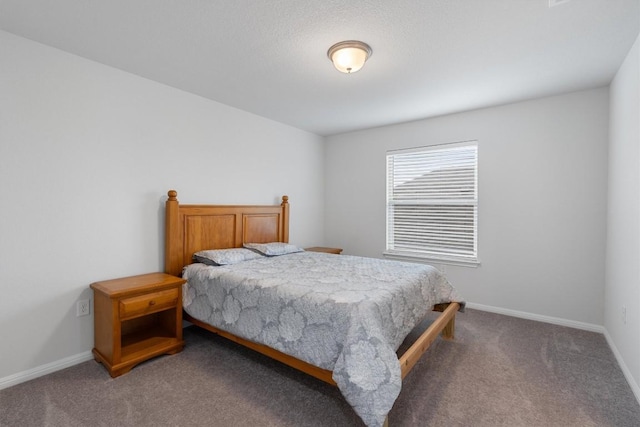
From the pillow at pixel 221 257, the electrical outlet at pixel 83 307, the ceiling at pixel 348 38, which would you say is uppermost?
the ceiling at pixel 348 38

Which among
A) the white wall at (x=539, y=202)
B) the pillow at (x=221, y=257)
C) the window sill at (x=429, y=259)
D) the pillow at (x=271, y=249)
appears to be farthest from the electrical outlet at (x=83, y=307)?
the white wall at (x=539, y=202)

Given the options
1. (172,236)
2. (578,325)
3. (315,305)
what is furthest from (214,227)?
(578,325)

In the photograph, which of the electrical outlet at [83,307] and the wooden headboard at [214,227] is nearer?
the electrical outlet at [83,307]

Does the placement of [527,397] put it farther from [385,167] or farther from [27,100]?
[27,100]

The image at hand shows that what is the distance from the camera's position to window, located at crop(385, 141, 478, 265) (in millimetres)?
3652

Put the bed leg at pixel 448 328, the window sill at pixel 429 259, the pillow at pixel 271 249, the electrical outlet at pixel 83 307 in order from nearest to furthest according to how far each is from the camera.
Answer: the electrical outlet at pixel 83 307
the bed leg at pixel 448 328
the pillow at pixel 271 249
the window sill at pixel 429 259

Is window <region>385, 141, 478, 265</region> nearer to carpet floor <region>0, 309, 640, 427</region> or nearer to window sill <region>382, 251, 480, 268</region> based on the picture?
window sill <region>382, 251, 480, 268</region>

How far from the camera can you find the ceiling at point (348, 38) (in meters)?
1.76

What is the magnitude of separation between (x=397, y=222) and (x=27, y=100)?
3926 mm

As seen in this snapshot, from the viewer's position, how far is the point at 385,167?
427cm

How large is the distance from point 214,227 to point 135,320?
1101mm

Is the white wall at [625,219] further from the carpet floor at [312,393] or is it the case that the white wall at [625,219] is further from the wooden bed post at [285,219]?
the wooden bed post at [285,219]

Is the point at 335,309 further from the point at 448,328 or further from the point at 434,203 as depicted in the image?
the point at 434,203

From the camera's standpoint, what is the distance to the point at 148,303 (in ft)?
7.59
